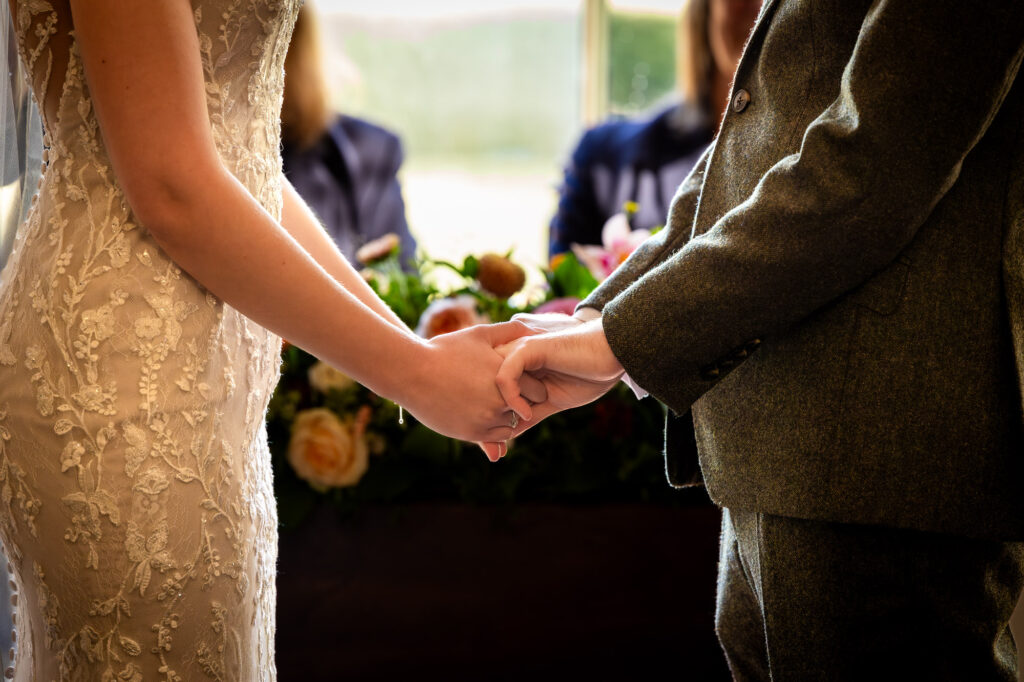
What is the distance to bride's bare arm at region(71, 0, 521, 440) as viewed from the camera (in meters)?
0.83

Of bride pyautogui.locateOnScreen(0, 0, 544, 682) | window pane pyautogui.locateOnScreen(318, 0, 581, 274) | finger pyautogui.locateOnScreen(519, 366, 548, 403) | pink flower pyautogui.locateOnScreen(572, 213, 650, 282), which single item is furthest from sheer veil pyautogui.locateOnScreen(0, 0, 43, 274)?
window pane pyautogui.locateOnScreen(318, 0, 581, 274)

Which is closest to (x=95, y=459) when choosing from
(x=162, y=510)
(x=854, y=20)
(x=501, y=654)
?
(x=162, y=510)

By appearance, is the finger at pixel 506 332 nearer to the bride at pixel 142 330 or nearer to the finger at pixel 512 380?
the finger at pixel 512 380

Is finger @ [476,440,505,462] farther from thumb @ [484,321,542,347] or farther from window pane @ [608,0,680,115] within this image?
window pane @ [608,0,680,115]

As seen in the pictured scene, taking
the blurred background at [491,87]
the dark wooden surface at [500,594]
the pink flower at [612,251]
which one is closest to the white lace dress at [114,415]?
the dark wooden surface at [500,594]

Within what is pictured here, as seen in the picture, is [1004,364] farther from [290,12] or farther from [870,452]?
[290,12]

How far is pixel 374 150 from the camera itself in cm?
329

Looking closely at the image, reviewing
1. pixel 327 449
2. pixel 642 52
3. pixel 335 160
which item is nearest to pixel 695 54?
pixel 335 160

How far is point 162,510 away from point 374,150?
8.37 ft

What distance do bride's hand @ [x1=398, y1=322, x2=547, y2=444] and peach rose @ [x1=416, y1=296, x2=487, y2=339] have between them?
0.46 m

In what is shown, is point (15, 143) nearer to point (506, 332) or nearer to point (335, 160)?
point (506, 332)

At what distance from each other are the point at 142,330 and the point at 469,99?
437cm

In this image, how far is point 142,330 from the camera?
35.0 inches

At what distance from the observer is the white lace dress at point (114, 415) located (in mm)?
880
